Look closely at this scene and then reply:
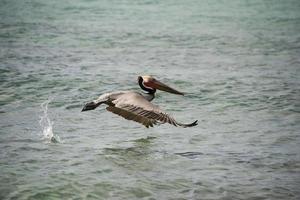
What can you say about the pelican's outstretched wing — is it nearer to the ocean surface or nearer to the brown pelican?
the brown pelican

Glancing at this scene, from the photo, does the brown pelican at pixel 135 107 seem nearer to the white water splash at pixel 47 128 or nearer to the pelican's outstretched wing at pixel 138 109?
the pelican's outstretched wing at pixel 138 109

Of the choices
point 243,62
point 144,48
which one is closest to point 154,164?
point 243,62

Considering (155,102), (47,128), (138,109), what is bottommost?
(155,102)

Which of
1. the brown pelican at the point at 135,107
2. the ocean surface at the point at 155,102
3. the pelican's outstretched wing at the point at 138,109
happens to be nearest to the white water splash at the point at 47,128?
the ocean surface at the point at 155,102

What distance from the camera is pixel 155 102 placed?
305 inches

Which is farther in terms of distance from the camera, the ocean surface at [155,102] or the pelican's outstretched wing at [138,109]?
the pelican's outstretched wing at [138,109]

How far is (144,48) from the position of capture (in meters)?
11.4

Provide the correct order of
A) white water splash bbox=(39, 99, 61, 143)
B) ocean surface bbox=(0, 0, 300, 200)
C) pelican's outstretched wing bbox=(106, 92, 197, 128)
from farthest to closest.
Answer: white water splash bbox=(39, 99, 61, 143) → pelican's outstretched wing bbox=(106, 92, 197, 128) → ocean surface bbox=(0, 0, 300, 200)

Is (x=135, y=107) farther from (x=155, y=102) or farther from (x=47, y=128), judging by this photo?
(x=155, y=102)

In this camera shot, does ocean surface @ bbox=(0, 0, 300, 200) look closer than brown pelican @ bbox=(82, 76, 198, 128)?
Yes

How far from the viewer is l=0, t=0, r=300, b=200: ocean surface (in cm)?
490

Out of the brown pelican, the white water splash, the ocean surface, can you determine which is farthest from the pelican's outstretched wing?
the white water splash

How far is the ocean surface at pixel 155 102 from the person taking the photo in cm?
490

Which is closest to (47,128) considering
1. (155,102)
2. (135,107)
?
(135,107)
